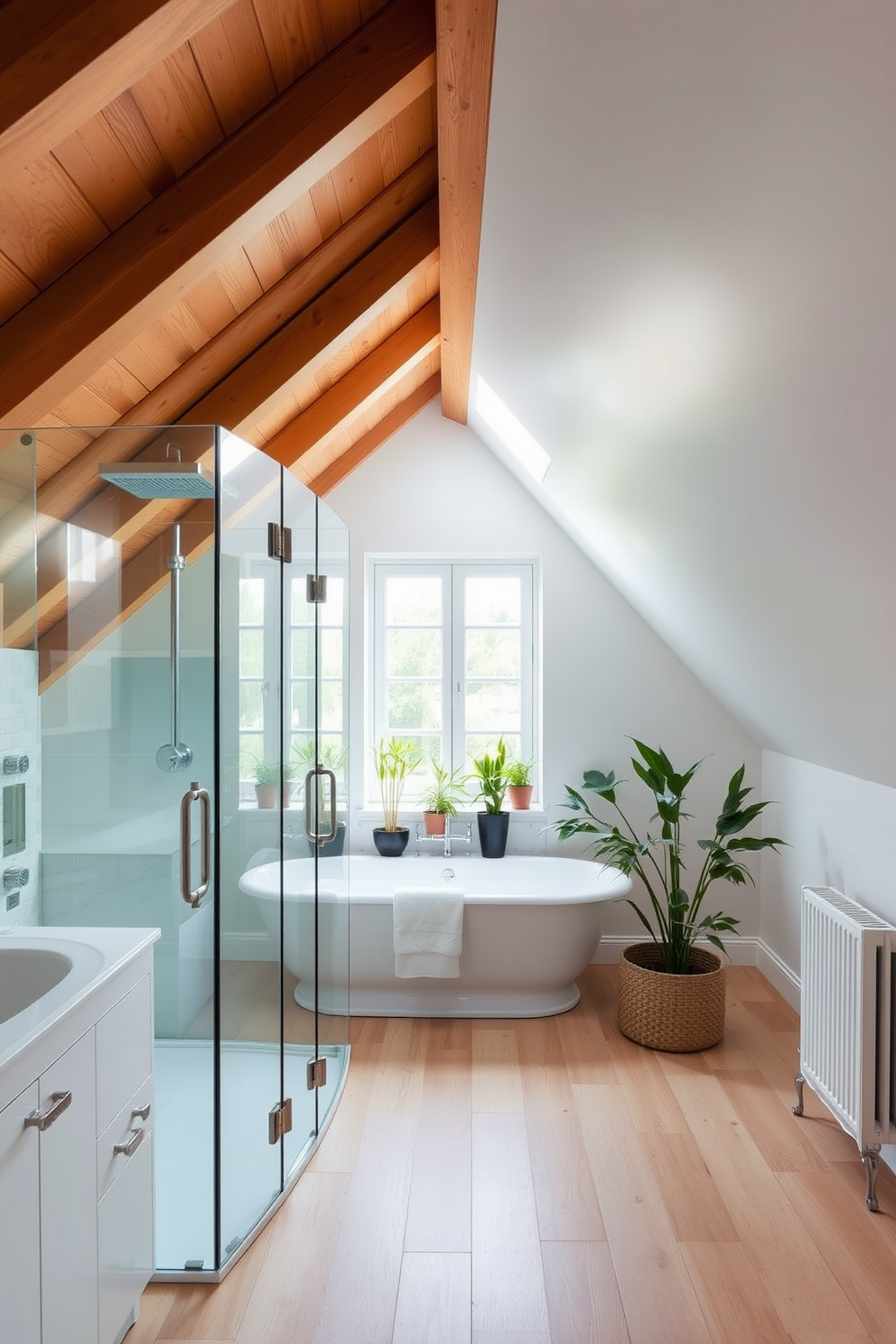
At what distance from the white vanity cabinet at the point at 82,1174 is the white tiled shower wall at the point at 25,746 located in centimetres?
48

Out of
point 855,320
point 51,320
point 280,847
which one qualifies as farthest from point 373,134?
point 280,847

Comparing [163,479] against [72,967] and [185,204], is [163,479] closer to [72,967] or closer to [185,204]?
[185,204]

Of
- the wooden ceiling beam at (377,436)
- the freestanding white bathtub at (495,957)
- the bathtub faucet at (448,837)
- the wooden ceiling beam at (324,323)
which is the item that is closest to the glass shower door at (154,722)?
the wooden ceiling beam at (324,323)

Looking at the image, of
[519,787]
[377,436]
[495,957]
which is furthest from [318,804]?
[377,436]

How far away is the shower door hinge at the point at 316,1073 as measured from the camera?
8.84 ft

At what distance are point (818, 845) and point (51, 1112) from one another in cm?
298

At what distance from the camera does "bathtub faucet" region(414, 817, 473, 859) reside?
171 inches

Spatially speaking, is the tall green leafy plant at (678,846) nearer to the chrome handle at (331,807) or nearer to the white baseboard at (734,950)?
the white baseboard at (734,950)

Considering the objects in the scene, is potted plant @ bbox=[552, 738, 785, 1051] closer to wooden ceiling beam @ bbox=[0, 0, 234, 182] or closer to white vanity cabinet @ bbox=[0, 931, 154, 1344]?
white vanity cabinet @ bbox=[0, 931, 154, 1344]

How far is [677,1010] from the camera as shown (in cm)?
338

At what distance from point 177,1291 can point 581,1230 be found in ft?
3.23

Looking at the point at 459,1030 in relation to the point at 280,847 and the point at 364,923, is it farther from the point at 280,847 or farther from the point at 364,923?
the point at 280,847

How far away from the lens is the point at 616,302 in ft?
6.15

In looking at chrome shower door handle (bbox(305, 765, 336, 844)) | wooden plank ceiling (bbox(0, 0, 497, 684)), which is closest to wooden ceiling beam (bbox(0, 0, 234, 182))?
wooden plank ceiling (bbox(0, 0, 497, 684))
